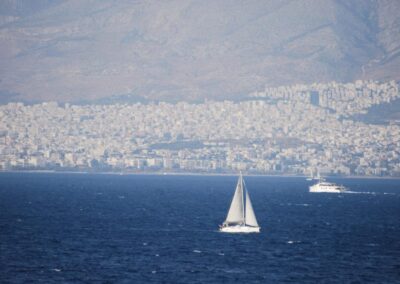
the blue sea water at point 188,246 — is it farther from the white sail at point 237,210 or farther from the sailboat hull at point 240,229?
the white sail at point 237,210

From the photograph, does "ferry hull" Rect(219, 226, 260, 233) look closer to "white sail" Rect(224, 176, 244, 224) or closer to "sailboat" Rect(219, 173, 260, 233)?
"sailboat" Rect(219, 173, 260, 233)

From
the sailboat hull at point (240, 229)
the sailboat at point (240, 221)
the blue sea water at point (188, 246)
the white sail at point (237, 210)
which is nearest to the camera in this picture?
the blue sea water at point (188, 246)

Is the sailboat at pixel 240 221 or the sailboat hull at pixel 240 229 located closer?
the sailboat at pixel 240 221

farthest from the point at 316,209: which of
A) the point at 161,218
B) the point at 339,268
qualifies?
the point at 339,268

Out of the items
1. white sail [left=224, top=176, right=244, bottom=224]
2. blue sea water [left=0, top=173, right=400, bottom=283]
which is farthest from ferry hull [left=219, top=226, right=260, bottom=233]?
blue sea water [left=0, top=173, right=400, bottom=283]

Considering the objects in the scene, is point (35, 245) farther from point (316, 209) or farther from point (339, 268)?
point (316, 209)

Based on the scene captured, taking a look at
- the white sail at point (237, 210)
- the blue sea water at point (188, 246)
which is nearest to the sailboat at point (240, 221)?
the white sail at point (237, 210)

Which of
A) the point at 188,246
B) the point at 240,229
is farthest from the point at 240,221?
the point at 188,246

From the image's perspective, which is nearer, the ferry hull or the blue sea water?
the blue sea water
